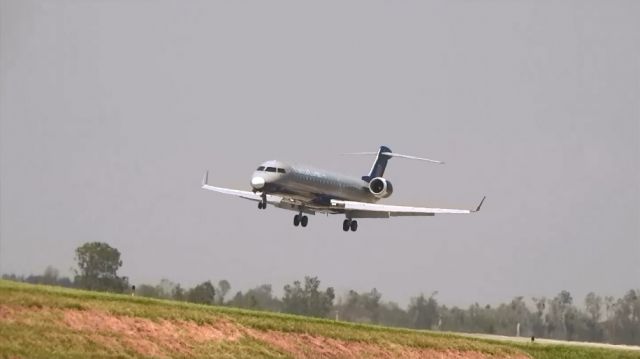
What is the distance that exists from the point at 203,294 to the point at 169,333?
31106 mm

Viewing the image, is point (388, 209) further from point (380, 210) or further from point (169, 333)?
point (169, 333)

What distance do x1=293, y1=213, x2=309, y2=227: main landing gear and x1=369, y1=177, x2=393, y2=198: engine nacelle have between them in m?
8.68

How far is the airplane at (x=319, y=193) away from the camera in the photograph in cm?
9494

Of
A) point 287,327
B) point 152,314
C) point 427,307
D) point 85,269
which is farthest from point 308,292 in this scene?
point 152,314

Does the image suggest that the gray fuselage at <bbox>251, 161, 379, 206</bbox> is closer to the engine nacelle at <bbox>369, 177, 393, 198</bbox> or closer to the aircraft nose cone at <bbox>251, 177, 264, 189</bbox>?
the aircraft nose cone at <bbox>251, 177, 264, 189</bbox>

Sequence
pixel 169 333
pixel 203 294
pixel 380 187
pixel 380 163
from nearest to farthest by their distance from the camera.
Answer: pixel 169 333, pixel 203 294, pixel 380 187, pixel 380 163

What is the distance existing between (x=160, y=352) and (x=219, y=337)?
470 centimetres

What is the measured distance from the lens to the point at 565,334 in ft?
341

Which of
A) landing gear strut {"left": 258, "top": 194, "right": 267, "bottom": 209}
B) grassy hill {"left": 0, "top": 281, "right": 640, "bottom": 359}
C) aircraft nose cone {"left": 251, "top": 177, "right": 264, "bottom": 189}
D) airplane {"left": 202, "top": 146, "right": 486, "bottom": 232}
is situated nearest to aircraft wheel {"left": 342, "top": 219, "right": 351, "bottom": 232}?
airplane {"left": 202, "top": 146, "right": 486, "bottom": 232}

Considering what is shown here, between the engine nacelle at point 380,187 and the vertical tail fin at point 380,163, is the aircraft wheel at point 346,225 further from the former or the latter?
the vertical tail fin at point 380,163

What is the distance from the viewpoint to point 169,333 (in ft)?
182

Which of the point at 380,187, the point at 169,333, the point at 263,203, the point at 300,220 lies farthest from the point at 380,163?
the point at 169,333

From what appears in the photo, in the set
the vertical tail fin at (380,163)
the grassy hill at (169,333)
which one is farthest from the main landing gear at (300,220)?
the grassy hill at (169,333)

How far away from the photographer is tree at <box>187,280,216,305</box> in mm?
84963
